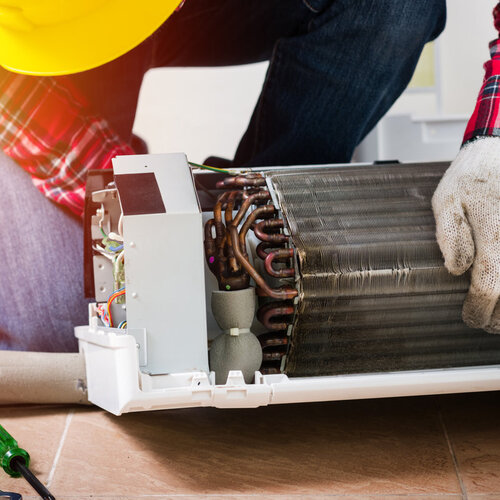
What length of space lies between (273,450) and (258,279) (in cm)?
25

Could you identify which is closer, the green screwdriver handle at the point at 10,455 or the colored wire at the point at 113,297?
the green screwdriver handle at the point at 10,455

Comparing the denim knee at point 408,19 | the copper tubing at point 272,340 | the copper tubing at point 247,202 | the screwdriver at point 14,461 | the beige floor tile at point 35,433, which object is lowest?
the beige floor tile at point 35,433

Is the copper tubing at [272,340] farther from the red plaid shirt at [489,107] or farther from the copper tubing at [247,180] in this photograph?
the red plaid shirt at [489,107]

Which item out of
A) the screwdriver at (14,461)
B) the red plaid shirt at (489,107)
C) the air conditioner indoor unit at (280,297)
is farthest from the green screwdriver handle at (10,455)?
the red plaid shirt at (489,107)

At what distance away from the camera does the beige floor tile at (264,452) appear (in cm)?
85

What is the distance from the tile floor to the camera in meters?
0.84

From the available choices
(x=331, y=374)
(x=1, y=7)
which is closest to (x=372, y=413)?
(x=331, y=374)

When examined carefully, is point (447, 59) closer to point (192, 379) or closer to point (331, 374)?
point (331, 374)

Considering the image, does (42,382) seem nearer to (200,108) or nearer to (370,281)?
(370,281)

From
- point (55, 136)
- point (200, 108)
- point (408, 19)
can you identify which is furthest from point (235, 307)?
point (200, 108)

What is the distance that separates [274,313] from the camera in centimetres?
91

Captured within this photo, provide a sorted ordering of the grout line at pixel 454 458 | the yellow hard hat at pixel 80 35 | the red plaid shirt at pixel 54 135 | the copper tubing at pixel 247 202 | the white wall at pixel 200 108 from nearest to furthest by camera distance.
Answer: the grout line at pixel 454 458, the copper tubing at pixel 247 202, the yellow hard hat at pixel 80 35, the red plaid shirt at pixel 54 135, the white wall at pixel 200 108

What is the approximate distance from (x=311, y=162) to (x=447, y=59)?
1212 millimetres

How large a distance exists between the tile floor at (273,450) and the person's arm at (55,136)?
0.50 m
